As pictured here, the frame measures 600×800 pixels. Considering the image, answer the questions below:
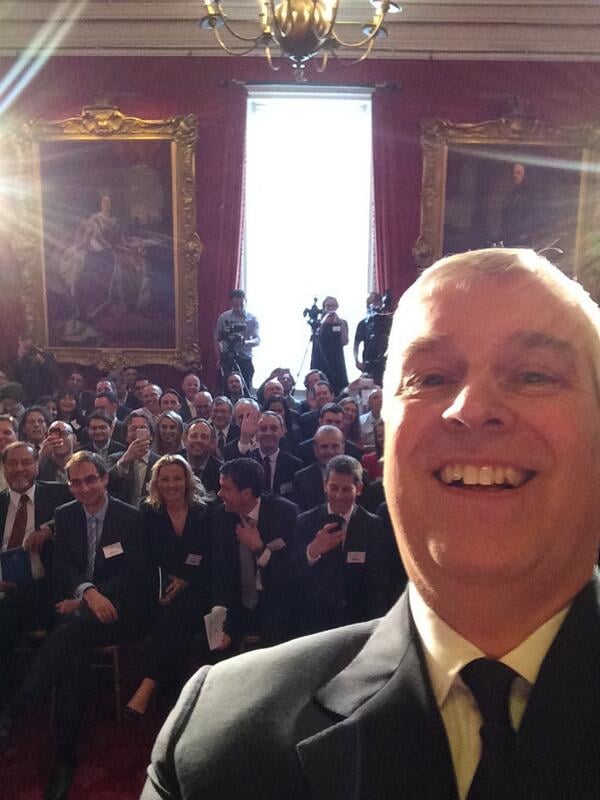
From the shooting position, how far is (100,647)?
3883 mm

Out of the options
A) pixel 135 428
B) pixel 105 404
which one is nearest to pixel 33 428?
pixel 135 428

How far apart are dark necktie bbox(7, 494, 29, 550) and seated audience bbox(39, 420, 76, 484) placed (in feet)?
3.38

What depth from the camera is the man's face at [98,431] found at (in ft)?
19.5

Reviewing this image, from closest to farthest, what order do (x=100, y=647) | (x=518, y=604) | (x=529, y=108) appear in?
(x=518, y=604) → (x=100, y=647) → (x=529, y=108)

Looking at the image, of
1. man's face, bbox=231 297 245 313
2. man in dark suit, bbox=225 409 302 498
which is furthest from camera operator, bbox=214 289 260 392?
man in dark suit, bbox=225 409 302 498

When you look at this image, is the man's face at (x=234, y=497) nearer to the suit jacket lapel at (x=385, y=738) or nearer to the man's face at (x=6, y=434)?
the man's face at (x=6, y=434)

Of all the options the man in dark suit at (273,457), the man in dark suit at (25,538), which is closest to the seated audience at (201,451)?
the man in dark suit at (273,457)

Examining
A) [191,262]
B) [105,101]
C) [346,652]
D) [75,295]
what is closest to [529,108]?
[191,262]

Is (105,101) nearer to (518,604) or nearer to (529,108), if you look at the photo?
(529,108)

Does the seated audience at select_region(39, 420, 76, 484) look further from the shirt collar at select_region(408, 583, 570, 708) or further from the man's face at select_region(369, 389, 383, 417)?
the shirt collar at select_region(408, 583, 570, 708)

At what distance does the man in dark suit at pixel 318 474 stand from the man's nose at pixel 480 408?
4.36 metres

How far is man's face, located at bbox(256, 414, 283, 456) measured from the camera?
18.6ft

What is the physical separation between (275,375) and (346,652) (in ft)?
24.8

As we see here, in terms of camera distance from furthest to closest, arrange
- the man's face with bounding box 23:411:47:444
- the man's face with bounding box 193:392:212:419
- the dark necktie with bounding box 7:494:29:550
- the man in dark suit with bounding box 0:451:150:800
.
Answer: the man's face with bounding box 193:392:212:419, the man's face with bounding box 23:411:47:444, the dark necktie with bounding box 7:494:29:550, the man in dark suit with bounding box 0:451:150:800
